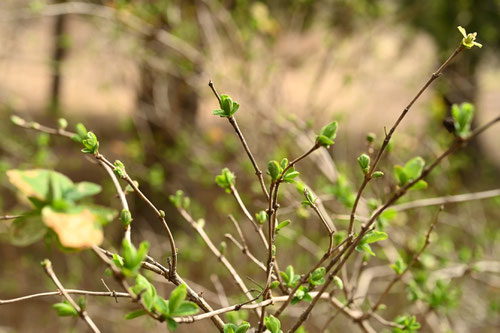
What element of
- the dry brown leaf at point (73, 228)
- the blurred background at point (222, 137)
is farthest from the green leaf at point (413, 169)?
the blurred background at point (222, 137)

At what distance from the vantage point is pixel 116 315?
3441 mm

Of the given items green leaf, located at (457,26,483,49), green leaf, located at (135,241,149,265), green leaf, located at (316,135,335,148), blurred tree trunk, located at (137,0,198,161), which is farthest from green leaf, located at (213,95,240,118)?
blurred tree trunk, located at (137,0,198,161)

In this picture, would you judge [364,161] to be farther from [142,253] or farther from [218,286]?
[218,286]

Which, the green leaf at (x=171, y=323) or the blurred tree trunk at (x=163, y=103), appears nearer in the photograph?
the green leaf at (x=171, y=323)

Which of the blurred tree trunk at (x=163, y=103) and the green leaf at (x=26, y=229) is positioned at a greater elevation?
the blurred tree trunk at (x=163, y=103)

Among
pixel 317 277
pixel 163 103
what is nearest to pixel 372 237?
pixel 317 277

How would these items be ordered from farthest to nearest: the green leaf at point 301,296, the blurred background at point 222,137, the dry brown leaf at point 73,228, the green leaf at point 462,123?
1. the blurred background at point 222,137
2. the green leaf at point 301,296
3. the green leaf at point 462,123
4. the dry brown leaf at point 73,228

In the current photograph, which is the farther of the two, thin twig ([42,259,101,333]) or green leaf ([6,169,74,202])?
thin twig ([42,259,101,333])

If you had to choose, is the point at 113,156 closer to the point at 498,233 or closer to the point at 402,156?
the point at 402,156

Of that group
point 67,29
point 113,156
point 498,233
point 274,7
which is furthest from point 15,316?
point 67,29

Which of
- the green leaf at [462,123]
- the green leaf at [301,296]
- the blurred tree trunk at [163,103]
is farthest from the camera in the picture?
the blurred tree trunk at [163,103]

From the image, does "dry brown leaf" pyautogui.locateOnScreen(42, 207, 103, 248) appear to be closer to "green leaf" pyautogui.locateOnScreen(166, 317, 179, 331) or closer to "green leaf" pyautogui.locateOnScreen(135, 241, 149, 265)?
"green leaf" pyautogui.locateOnScreen(135, 241, 149, 265)

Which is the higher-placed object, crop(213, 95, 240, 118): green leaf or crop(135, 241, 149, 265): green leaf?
crop(213, 95, 240, 118): green leaf

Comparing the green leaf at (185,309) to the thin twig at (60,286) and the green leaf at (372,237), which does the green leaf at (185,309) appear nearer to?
the thin twig at (60,286)
